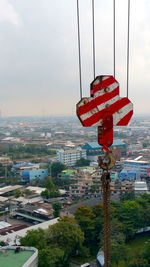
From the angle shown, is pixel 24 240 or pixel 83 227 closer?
pixel 24 240

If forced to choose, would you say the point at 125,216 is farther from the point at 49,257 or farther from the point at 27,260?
the point at 27,260

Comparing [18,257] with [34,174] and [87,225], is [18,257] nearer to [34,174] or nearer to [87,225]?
[87,225]

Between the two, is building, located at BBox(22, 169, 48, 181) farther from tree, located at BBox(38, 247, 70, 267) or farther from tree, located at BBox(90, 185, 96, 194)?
tree, located at BBox(38, 247, 70, 267)

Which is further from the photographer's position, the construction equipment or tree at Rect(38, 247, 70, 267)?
tree at Rect(38, 247, 70, 267)

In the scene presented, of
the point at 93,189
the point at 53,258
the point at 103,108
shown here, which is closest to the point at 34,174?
the point at 93,189

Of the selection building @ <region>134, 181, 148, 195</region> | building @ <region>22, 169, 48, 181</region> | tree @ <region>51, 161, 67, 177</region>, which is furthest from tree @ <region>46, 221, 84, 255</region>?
building @ <region>22, 169, 48, 181</region>

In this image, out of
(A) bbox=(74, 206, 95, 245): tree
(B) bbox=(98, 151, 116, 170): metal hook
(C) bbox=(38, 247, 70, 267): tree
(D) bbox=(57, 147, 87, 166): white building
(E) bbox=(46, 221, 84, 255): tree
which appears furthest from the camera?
(D) bbox=(57, 147, 87, 166): white building

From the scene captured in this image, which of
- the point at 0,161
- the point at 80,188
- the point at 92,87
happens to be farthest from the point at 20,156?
the point at 92,87

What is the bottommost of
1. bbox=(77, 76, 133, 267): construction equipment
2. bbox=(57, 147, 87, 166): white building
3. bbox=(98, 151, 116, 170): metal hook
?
bbox=(57, 147, 87, 166): white building
